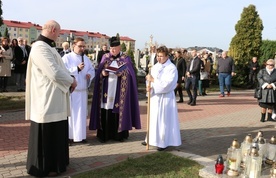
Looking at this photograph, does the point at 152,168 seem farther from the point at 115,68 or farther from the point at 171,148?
the point at 115,68

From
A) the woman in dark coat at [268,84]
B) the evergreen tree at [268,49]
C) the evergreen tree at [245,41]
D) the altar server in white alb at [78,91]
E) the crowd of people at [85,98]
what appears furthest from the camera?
the evergreen tree at [268,49]

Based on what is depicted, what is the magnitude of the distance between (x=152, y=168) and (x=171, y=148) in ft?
4.38

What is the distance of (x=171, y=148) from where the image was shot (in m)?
6.58

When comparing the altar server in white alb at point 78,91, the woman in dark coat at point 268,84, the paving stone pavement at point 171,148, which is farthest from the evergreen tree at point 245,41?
the altar server in white alb at point 78,91

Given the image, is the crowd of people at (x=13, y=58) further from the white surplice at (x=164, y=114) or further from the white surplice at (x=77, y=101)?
the white surplice at (x=164, y=114)

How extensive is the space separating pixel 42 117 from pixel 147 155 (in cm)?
223

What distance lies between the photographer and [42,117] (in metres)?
4.66

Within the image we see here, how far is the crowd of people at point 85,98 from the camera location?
185 inches

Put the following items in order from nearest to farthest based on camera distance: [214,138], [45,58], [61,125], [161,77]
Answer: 1. [45,58]
2. [61,125]
3. [161,77]
4. [214,138]

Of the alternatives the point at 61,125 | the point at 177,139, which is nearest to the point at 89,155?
the point at 61,125

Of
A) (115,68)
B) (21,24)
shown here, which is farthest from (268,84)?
(21,24)

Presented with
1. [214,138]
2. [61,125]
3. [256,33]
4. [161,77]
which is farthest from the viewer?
[256,33]

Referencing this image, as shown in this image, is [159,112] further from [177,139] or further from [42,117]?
[42,117]

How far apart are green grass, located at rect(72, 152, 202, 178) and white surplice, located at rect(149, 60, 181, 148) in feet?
1.43
